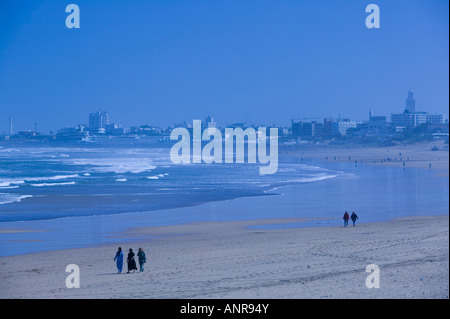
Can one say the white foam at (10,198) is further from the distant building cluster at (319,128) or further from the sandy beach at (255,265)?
the distant building cluster at (319,128)

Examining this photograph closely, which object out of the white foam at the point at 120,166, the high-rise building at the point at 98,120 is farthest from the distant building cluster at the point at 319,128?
the white foam at the point at 120,166

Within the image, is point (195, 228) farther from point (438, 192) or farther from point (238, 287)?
point (438, 192)

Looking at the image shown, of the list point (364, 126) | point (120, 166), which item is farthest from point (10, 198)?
point (364, 126)

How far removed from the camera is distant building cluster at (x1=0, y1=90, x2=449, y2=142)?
110812 millimetres

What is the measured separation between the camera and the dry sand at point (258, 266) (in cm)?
941

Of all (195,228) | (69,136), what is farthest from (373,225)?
(69,136)

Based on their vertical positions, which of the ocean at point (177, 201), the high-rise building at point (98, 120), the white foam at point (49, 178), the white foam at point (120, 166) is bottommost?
the ocean at point (177, 201)

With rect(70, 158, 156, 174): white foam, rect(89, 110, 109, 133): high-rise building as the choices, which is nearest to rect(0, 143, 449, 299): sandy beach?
rect(70, 158, 156, 174): white foam

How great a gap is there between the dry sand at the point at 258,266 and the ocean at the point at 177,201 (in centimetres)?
215

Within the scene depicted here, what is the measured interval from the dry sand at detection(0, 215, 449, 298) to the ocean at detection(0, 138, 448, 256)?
2.15 m

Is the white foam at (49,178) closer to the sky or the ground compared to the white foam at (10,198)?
closer to the sky

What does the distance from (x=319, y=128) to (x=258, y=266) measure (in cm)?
12801

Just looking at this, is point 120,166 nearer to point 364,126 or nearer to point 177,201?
point 177,201

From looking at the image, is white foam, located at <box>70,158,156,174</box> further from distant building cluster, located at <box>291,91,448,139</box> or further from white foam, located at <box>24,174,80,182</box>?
distant building cluster, located at <box>291,91,448,139</box>
